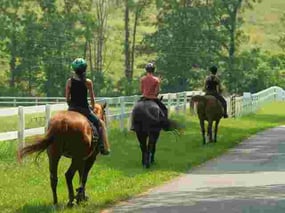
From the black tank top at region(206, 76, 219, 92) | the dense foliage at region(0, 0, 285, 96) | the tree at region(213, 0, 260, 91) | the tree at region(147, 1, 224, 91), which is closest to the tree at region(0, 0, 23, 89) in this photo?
the dense foliage at region(0, 0, 285, 96)

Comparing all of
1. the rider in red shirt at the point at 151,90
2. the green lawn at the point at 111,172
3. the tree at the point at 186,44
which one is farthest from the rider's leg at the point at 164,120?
the tree at the point at 186,44

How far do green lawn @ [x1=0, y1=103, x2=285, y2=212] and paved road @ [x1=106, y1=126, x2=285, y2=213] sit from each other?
1.41 ft

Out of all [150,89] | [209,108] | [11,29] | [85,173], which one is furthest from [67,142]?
[11,29]

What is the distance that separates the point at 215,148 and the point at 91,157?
10.5m

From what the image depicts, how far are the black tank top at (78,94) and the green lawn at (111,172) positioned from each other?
1524 mm

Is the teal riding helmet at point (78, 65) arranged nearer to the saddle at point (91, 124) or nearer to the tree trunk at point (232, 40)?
the saddle at point (91, 124)

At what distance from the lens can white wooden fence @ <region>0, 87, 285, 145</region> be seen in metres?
17.4

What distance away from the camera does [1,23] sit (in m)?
75.1

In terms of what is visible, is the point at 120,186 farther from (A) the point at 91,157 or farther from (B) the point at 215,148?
(B) the point at 215,148

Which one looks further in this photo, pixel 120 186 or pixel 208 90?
pixel 208 90

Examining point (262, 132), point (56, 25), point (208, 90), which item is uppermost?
point (56, 25)

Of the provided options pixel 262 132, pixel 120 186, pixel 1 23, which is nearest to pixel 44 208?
pixel 120 186

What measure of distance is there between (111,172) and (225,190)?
3.26 meters

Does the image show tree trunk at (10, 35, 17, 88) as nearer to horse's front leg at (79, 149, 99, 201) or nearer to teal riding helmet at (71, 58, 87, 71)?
horse's front leg at (79, 149, 99, 201)
